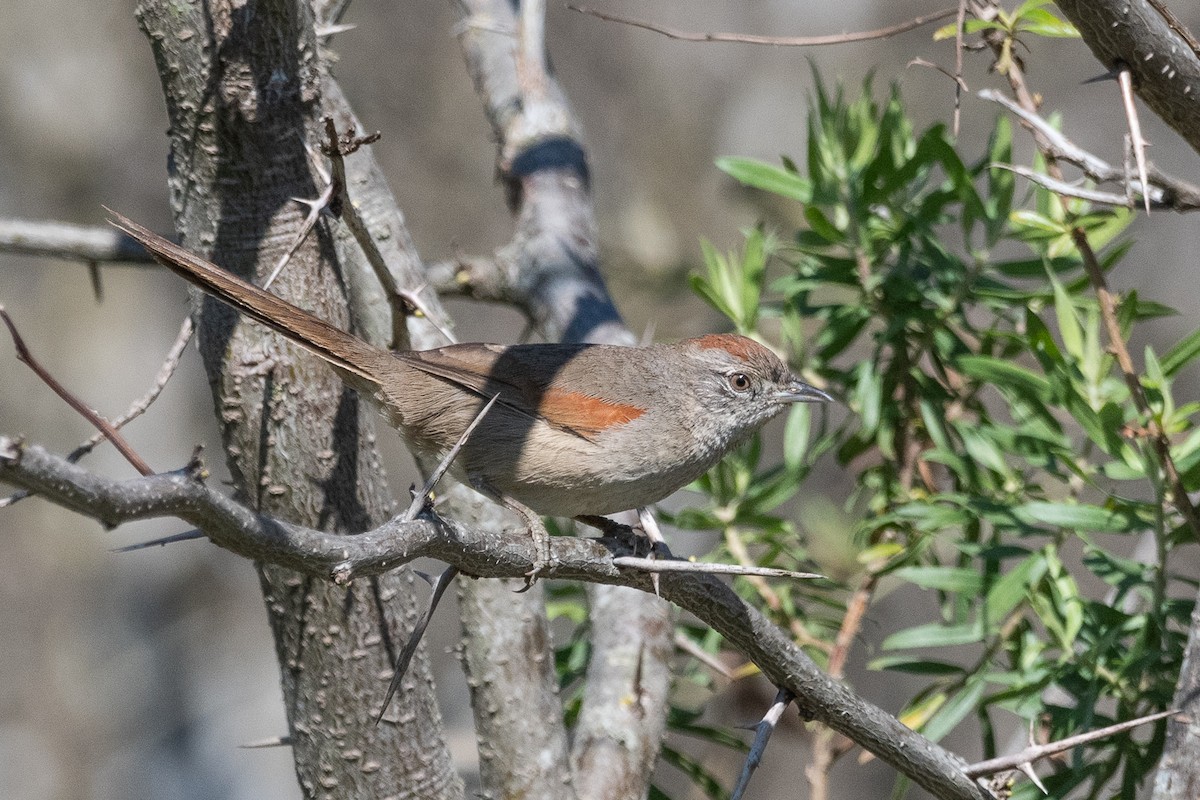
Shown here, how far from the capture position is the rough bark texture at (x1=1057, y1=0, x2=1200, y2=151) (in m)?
2.17

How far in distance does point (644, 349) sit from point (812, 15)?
26.5 ft

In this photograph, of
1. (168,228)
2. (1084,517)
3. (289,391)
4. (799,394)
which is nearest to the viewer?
(289,391)

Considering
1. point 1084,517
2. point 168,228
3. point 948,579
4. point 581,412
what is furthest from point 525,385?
point 168,228

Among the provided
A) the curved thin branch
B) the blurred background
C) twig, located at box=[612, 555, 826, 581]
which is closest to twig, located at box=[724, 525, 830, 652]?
the curved thin branch

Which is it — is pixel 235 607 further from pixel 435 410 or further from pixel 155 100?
pixel 435 410

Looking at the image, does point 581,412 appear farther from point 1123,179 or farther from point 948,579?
point 1123,179

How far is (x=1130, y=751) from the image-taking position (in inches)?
117

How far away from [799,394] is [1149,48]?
1.67 m

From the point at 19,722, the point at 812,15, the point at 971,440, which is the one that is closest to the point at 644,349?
the point at 971,440

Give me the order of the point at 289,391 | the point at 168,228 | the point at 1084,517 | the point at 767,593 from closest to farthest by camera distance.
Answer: the point at 289,391
the point at 1084,517
the point at 767,593
the point at 168,228

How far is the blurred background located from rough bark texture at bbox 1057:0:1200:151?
→ 7.04 metres

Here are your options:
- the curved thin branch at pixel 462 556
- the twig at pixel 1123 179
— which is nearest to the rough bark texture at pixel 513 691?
the curved thin branch at pixel 462 556

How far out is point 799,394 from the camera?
3.67 meters

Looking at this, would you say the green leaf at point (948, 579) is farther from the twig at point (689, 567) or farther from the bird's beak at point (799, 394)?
the twig at point (689, 567)
